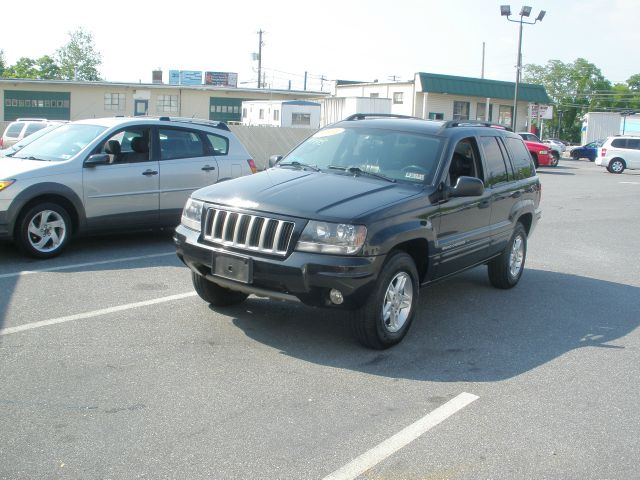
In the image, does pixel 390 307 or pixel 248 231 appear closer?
pixel 248 231

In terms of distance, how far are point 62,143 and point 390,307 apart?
18.1ft

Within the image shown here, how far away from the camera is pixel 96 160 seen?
29.3 ft

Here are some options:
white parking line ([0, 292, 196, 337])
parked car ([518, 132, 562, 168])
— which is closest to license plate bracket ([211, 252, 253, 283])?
white parking line ([0, 292, 196, 337])

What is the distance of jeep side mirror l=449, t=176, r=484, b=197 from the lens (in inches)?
253

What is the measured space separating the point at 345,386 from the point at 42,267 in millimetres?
4669

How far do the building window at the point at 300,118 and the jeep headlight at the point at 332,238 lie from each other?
103 ft

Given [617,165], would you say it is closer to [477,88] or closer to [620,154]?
[620,154]

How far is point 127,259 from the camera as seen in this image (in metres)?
8.89

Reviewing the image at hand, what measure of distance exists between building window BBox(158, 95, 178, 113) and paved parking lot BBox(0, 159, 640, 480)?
42.6m

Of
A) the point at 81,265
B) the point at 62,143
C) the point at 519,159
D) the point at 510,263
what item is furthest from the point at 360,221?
the point at 62,143

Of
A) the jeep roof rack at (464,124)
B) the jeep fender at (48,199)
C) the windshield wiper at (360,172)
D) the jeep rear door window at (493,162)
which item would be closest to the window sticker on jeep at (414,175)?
the windshield wiper at (360,172)

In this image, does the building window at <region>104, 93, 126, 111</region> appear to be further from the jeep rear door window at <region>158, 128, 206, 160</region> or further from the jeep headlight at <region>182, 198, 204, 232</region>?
the jeep headlight at <region>182, 198, 204, 232</region>

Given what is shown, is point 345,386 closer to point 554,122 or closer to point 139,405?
point 139,405

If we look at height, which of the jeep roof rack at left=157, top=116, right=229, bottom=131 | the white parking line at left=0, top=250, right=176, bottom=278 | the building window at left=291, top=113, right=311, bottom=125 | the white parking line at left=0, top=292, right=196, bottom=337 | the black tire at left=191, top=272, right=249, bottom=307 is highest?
the building window at left=291, top=113, right=311, bottom=125
